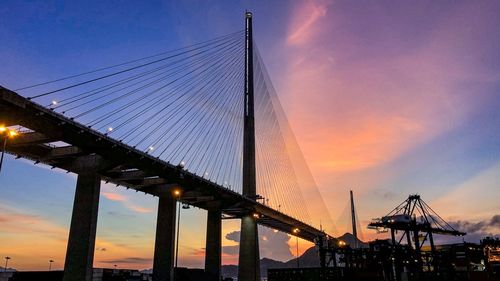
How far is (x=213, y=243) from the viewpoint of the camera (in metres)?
84.4

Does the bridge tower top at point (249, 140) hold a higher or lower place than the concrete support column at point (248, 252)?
higher

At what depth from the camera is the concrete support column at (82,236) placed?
4716cm

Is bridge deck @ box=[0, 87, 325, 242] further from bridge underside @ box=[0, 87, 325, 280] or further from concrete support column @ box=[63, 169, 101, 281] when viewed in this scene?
concrete support column @ box=[63, 169, 101, 281]

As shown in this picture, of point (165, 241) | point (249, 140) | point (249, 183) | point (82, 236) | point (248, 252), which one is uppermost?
point (249, 140)

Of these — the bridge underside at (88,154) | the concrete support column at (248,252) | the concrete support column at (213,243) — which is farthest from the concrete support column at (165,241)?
the concrete support column at (248,252)

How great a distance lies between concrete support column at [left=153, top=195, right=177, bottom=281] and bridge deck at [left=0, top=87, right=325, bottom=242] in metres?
2.52

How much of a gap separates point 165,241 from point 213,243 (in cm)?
1912

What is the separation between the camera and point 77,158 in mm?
53531

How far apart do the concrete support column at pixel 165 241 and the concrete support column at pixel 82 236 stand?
61.1ft

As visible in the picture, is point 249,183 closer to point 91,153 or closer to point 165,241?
point 165,241

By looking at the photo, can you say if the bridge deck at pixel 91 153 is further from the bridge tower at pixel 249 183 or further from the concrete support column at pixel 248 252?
the concrete support column at pixel 248 252

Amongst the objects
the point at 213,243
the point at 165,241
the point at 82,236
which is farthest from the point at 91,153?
the point at 213,243

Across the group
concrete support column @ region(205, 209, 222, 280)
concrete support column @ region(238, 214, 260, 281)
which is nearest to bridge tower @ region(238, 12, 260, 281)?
concrete support column @ region(238, 214, 260, 281)

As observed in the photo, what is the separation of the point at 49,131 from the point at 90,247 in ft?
46.4
